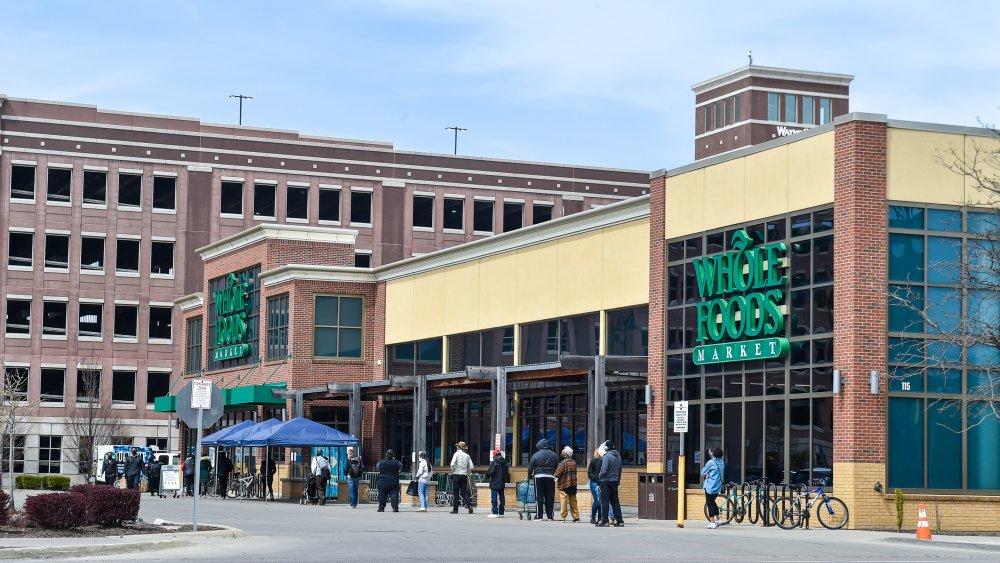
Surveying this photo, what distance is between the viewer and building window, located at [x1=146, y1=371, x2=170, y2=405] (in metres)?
82.0

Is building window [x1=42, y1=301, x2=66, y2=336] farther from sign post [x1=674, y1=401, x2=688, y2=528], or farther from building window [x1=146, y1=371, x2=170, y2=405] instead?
sign post [x1=674, y1=401, x2=688, y2=528]

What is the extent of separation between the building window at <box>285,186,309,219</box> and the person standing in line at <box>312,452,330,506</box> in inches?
1535

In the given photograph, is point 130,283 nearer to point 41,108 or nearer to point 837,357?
point 41,108

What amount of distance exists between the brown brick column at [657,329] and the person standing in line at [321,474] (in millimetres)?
11708

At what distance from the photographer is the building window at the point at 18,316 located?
79.9 m

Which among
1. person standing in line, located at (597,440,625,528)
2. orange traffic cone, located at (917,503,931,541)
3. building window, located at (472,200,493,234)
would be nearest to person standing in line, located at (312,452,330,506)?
person standing in line, located at (597,440,625,528)

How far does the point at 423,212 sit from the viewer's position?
87.4 meters

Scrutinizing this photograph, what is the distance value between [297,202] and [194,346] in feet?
66.8

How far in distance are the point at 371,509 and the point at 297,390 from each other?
38.8 feet

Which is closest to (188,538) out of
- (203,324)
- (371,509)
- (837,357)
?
(837,357)

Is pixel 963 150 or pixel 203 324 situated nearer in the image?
pixel 963 150

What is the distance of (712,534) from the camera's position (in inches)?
1106

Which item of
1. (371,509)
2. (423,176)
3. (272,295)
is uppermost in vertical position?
(423,176)

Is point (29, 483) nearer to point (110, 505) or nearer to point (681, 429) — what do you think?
point (110, 505)
